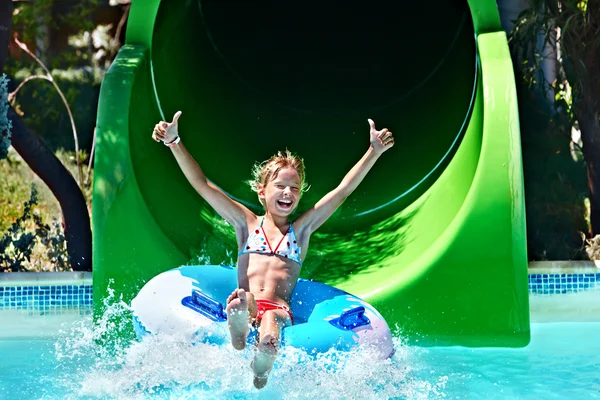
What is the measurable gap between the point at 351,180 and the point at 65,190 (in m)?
2.60

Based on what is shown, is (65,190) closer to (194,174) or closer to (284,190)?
(194,174)

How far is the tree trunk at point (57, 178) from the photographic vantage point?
5.39 m

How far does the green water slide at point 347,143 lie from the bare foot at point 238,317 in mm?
1224

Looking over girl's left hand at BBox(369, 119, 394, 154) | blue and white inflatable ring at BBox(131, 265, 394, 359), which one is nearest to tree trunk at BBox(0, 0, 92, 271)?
blue and white inflatable ring at BBox(131, 265, 394, 359)

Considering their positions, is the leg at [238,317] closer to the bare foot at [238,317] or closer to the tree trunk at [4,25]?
the bare foot at [238,317]

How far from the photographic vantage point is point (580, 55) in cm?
566

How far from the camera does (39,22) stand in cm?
781

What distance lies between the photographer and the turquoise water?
3.27 metres

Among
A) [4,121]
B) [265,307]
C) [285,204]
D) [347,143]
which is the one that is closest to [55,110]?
[4,121]

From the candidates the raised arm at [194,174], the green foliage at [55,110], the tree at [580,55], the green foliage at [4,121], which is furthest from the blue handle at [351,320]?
the green foliage at [55,110]

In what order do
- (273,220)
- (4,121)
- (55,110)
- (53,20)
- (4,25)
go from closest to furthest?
1. (273,220)
2. (4,121)
3. (4,25)
4. (55,110)
5. (53,20)

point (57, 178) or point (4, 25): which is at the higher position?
point (4, 25)

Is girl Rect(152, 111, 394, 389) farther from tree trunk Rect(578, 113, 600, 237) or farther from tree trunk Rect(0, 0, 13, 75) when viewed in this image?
tree trunk Rect(578, 113, 600, 237)

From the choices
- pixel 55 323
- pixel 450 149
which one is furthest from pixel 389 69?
pixel 55 323
